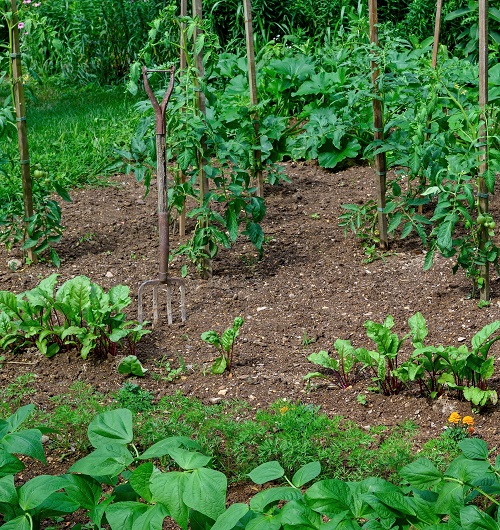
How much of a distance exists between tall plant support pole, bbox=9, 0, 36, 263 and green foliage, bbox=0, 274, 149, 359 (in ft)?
2.97

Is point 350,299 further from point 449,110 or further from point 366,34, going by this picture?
point 449,110

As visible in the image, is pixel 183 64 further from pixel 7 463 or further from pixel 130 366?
pixel 7 463

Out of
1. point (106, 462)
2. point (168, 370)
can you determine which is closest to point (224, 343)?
point (168, 370)

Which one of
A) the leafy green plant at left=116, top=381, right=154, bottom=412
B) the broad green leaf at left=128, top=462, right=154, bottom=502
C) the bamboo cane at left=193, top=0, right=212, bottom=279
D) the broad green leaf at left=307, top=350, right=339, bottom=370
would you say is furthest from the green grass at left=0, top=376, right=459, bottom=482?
the bamboo cane at left=193, top=0, right=212, bottom=279

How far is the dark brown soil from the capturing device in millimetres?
3713

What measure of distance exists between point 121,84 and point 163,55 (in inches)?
26.6

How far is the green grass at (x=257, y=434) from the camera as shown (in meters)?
3.17

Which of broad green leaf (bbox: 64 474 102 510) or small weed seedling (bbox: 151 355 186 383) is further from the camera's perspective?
small weed seedling (bbox: 151 355 186 383)

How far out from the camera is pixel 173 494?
2324 millimetres

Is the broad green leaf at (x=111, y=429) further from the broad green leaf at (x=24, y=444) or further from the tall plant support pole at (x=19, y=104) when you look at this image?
the tall plant support pole at (x=19, y=104)

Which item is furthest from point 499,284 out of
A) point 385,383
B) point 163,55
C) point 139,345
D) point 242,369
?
point 163,55

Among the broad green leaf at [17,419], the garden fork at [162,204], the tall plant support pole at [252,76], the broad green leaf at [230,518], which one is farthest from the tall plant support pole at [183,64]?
the broad green leaf at [230,518]

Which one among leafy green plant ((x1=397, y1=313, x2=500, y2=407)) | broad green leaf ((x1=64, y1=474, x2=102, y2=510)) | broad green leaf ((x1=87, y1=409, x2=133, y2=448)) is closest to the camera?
broad green leaf ((x1=64, y1=474, x2=102, y2=510))

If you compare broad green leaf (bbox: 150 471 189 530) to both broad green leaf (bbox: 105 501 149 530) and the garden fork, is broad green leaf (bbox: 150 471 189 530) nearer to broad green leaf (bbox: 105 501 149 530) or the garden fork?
broad green leaf (bbox: 105 501 149 530)
